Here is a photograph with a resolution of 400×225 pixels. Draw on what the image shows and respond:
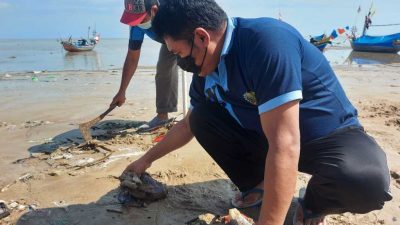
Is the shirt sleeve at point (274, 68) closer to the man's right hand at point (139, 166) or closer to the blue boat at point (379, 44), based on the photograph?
the man's right hand at point (139, 166)

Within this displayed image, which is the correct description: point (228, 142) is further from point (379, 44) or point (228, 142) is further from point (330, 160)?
point (379, 44)

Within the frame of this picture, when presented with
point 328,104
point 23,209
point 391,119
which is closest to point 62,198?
point 23,209

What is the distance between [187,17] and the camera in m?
1.66

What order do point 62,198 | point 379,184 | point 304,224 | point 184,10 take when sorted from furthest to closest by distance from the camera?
point 62,198 < point 304,224 < point 379,184 < point 184,10

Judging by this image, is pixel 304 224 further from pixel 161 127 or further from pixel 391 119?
pixel 391 119

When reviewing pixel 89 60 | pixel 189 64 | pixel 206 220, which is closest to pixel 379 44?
pixel 89 60

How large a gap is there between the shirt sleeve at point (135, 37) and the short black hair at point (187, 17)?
6.54 feet

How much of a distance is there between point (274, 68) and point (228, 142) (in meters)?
0.93

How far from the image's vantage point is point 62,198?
2.62 meters

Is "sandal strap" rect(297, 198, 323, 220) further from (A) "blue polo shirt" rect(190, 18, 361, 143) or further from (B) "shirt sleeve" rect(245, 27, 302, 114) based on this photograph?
(B) "shirt sleeve" rect(245, 27, 302, 114)

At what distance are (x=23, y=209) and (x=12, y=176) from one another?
2.21 feet

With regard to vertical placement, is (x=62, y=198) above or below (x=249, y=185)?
below

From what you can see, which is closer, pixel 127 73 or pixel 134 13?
pixel 134 13

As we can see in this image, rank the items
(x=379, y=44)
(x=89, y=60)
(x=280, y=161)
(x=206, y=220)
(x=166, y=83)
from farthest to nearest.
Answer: (x=379, y=44)
(x=89, y=60)
(x=166, y=83)
(x=206, y=220)
(x=280, y=161)
